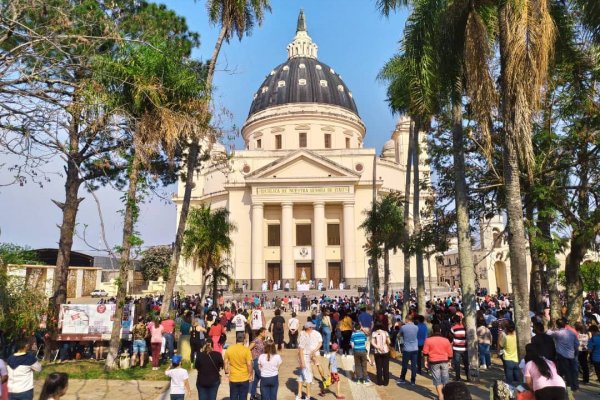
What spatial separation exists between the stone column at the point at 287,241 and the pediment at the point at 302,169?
317 centimetres

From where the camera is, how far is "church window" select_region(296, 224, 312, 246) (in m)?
46.9

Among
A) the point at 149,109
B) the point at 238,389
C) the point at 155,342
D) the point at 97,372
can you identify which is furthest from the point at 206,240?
the point at 238,389

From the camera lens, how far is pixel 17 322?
39.9ft

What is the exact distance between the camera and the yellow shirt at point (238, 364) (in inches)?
281

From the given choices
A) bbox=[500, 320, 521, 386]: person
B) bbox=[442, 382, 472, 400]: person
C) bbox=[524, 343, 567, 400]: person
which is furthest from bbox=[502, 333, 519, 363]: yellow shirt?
bbox=[442, 382, 472, 400]: person

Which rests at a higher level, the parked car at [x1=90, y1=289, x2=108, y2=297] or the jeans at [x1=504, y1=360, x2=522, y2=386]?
the parked car at [x1=90, y1=289, x2=108, y2=297]

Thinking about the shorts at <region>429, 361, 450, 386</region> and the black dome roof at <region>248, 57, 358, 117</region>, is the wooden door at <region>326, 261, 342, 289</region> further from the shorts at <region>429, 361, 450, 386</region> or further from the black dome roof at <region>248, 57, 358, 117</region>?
the shorts at <region>429, 361, 450, 386</region>

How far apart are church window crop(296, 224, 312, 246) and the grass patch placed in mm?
34804

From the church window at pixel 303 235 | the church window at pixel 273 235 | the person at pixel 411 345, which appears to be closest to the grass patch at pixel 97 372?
the person at pixel 411 345

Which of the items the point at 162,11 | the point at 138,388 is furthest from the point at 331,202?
the point at 138,388

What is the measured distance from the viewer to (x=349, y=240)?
44438 mm

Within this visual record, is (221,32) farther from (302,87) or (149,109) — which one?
(302,87)

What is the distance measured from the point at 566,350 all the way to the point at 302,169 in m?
38.6

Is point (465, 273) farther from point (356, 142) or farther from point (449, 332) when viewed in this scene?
point (356, 142)
